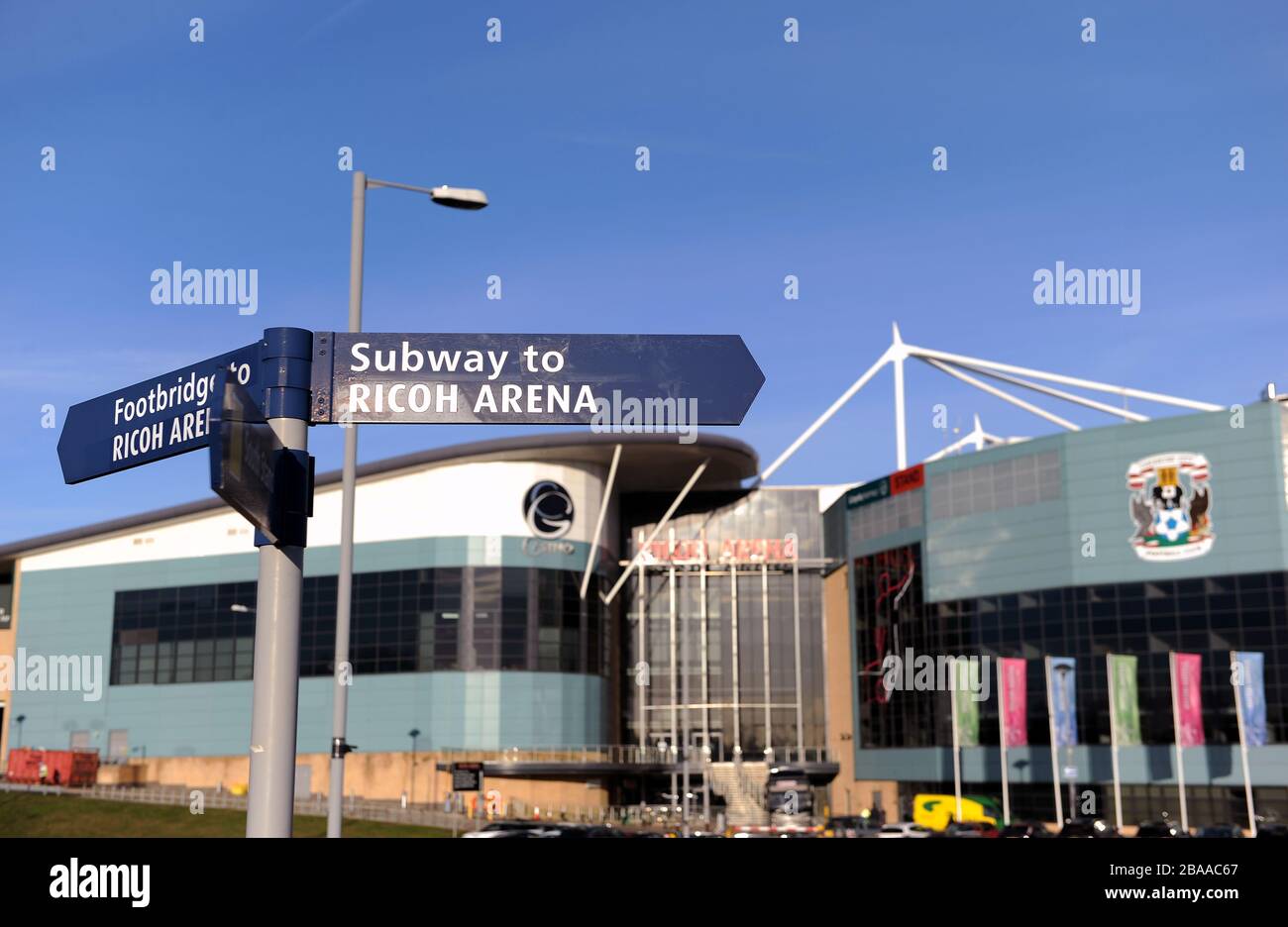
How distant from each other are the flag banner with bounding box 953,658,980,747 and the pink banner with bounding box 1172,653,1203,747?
39.4 feet

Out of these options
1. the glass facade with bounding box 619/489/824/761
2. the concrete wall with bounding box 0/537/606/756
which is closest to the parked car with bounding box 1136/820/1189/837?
the glass facade with bounding box 619/489/824/761

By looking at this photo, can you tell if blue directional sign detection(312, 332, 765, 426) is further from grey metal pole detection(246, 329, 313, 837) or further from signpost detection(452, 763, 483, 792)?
signpost detection(452, 763, 483, 792)

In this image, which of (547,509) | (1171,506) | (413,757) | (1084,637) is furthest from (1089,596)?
(413,757)

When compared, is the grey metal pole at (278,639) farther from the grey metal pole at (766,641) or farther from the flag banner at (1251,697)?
the grey metal pole at (766,641)

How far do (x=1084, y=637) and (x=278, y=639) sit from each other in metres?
73.7

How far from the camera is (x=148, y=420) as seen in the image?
7.02 metres

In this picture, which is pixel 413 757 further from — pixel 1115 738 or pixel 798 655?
pixel 1115 738

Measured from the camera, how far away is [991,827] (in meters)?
57.1

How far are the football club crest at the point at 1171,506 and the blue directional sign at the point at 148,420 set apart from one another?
71.6 m

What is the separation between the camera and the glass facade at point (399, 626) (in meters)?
76.5

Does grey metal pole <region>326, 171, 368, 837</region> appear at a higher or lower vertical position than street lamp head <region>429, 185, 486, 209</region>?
lower

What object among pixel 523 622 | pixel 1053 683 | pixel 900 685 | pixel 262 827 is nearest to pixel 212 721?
pixel 523 622

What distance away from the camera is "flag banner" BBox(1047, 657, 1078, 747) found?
7031 centimetres

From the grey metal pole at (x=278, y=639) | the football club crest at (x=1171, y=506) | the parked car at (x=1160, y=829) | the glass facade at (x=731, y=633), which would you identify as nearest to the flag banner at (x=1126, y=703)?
the parked car at (x=1160, y=829)
